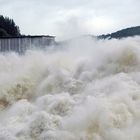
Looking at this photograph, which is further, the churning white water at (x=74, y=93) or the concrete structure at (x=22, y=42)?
the concrete structure at (x=22, y=42)

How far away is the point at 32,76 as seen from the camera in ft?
75.3

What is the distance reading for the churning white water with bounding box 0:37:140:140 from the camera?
15477 millimetres

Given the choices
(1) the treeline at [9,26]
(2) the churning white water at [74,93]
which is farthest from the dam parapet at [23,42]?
(1) the treeline at [9,26]

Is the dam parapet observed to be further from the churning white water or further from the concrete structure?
the churning white water

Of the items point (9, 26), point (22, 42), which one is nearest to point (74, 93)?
point (22, 42)

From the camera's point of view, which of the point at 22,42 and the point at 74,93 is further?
the point at 22,42

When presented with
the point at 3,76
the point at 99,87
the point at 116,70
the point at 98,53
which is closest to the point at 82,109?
the point at 99,87

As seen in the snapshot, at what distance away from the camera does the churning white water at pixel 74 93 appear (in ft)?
50.8

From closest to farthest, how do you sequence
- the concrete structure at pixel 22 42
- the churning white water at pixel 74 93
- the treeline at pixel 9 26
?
1. the churning white water at pixel 74 93
2. the concrete structure at pixel 22 42
3. the treeline at pixel 9 26

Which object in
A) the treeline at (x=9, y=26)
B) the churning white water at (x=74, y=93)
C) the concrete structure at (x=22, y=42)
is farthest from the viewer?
the treeline at (x=9, y=26)

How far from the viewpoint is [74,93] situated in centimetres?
1938

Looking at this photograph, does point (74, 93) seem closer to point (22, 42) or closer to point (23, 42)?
point (23, 42)

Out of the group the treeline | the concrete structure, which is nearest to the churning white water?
the concrete structure

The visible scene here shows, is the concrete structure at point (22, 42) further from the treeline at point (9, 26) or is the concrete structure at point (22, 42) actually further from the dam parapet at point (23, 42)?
the treeline at point (9, 26)
